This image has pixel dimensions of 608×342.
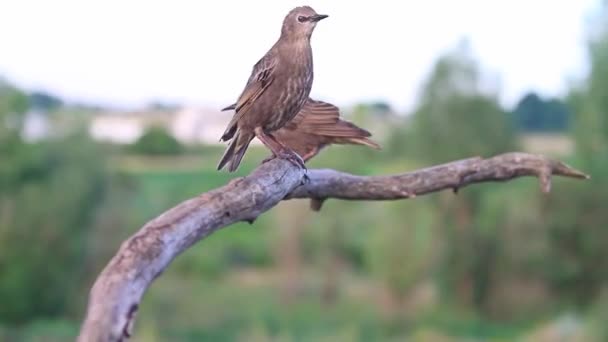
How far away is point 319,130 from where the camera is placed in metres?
1.53

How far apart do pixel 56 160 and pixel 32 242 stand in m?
0.57

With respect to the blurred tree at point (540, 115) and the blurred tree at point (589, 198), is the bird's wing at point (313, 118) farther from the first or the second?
the blurred tree at point (540, 115)

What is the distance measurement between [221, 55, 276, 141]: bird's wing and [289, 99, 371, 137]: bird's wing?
310 mm

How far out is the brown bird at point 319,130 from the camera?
1521mm

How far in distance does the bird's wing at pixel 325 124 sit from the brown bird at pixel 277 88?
0.30 m

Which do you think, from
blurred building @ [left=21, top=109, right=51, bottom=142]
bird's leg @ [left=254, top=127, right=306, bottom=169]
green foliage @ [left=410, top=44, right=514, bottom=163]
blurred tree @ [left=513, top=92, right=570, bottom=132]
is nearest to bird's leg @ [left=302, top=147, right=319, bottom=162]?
bird's leg @ [left=254, top=127, right=306, bottom=169]

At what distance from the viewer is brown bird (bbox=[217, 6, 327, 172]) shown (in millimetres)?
1158

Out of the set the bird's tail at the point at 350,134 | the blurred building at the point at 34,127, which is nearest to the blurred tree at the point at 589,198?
the blurred building at the point at 34,127

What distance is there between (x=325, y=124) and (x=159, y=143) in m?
3.64

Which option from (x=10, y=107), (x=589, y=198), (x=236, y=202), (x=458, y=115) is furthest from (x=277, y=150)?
(x=589, y=198)

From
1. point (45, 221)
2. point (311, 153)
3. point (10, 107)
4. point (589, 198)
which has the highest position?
point (589, 198)

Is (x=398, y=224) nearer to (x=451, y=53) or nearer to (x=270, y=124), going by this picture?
(x=451, y=53)

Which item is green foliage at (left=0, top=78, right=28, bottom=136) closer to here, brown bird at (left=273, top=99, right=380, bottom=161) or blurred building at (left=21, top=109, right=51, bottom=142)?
blurred building at (left=21, top=109, right=51, bottom=142)

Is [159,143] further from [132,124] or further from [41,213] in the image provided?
[41,213]
